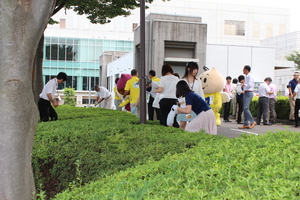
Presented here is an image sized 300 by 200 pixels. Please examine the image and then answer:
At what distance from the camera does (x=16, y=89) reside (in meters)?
4.05

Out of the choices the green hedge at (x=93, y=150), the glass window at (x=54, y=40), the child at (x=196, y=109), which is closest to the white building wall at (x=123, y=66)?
the child at (x=196, y=109)

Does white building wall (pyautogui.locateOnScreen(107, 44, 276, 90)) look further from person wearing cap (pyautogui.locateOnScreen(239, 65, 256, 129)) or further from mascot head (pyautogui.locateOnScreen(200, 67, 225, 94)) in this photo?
mascot head (pyautogui.locateOnScreen(200, 67, 225, 94))

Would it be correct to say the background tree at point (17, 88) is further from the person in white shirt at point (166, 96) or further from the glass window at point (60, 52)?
the glass window at point (60, 52)

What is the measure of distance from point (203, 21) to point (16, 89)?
59.2 meters

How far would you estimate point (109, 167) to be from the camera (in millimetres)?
4852

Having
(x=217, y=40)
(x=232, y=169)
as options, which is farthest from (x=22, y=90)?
(x=217, y=40)

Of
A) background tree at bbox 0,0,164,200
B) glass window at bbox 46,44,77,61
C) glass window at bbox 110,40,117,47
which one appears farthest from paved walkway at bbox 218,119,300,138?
glass window at bbox 110,40,117,47

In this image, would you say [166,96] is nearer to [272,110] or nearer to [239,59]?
[272,110]

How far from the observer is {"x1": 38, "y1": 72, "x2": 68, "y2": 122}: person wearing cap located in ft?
30.8

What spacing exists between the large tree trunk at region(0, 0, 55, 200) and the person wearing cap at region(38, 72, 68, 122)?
5.08 meters

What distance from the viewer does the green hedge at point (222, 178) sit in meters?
2.46

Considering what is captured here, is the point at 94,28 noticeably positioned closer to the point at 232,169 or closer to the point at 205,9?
the point at 205,9

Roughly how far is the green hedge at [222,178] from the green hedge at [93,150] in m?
1.09

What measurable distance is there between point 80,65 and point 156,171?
54.0 metres
